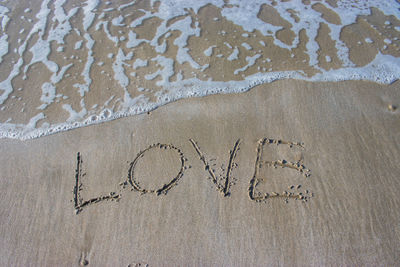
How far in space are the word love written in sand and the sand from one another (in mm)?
11

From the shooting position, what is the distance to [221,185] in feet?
8.18

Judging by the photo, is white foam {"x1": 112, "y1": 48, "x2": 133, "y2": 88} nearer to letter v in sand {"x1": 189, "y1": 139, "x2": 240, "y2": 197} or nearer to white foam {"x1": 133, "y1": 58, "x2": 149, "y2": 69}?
white foam {"x1": 133, "y1": 58, "x2": 149, "y2": 69}

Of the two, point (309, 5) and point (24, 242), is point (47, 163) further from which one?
point (309, 5)

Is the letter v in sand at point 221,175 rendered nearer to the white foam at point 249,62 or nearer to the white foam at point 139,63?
the white foam at point 249,62

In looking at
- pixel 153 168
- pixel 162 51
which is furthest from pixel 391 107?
pixel 162 51

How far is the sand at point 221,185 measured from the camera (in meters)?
2.19

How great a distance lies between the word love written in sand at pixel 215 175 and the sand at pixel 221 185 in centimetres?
1

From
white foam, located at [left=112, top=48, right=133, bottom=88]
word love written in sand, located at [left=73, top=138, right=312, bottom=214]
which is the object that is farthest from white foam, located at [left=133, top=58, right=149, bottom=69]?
word love written in sand, located at [left=73, top=138, right=312, bottom=214]

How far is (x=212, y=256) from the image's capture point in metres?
2.15

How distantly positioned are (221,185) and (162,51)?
212cm

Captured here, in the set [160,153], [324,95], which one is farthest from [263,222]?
[324,95]

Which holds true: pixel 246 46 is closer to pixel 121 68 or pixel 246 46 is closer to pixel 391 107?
pixel 121 68

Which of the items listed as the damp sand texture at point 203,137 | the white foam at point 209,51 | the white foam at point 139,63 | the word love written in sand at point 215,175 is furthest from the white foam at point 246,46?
the word love written in sand at point 215,175

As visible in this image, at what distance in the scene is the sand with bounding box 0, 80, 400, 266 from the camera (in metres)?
2.19
